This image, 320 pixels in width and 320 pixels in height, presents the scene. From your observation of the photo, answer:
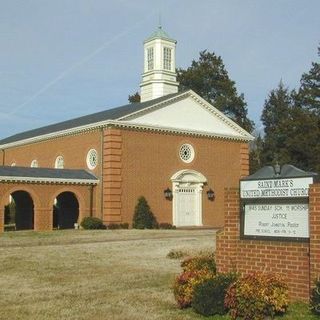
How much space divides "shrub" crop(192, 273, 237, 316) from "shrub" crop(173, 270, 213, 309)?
0.30m

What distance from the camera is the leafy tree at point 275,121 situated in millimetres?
56250

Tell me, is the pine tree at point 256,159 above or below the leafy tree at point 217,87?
below

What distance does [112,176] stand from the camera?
35.3 meters

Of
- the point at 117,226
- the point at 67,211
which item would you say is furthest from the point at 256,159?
the point at 117,226

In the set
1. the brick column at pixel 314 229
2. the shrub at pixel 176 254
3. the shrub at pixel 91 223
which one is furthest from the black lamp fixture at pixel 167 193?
the brick column at pixel 314 229

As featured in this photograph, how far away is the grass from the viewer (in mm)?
9148

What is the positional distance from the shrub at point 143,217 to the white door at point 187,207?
10.3 feet

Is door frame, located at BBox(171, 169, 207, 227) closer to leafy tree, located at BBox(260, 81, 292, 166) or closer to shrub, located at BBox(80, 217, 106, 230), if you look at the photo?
shrub, located at BBox(80, 217, 106, 230)

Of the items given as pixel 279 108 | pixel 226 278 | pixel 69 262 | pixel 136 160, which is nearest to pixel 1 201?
pixel 136 160

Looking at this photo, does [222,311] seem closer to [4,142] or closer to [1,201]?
[1,201]

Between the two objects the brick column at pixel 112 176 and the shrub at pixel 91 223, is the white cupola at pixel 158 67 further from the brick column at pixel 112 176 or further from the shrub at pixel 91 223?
the shrub at pixel 91 223

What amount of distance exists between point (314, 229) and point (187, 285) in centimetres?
217

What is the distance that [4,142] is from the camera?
169 ft

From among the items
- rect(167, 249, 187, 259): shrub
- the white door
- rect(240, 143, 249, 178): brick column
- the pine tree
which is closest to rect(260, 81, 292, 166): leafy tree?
the pine tree
